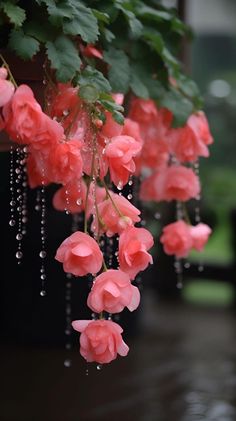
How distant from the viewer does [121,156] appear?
1.32 meters

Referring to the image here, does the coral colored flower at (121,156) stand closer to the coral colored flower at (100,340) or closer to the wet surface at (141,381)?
the coral colored flower at (100,340)

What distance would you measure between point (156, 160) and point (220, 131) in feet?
9.72

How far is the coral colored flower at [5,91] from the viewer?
129 centimetres

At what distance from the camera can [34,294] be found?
357 centimetres

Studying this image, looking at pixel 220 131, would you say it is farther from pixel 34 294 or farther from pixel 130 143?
pixel 130 143

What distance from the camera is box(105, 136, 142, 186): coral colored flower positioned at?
4.35 ft

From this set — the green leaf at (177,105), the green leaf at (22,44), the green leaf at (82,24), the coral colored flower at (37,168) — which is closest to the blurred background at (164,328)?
the green leaf at (177,105)

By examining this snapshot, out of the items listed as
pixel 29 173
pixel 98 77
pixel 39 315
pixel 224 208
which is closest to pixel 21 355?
pixel 39 315

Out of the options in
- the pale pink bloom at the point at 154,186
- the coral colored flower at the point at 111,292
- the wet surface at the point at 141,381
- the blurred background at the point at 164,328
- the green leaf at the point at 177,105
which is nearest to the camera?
the coral colored flower at the point at 111,292

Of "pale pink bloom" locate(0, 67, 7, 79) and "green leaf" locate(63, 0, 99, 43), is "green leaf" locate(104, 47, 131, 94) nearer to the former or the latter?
"green leaf" locate(63, 0, 99, 43)

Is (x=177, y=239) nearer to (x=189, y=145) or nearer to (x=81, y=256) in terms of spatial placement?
(x=189, y=145)

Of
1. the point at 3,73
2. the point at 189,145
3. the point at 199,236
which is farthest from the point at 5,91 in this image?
the point at 199,236

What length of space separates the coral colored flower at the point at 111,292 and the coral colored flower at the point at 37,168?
22 centimetres

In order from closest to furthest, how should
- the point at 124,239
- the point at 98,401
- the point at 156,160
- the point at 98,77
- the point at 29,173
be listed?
the point at 124,239 → the point at 98,77 → the point at 29,173 → the point at 156,160 → the point at 98,401
